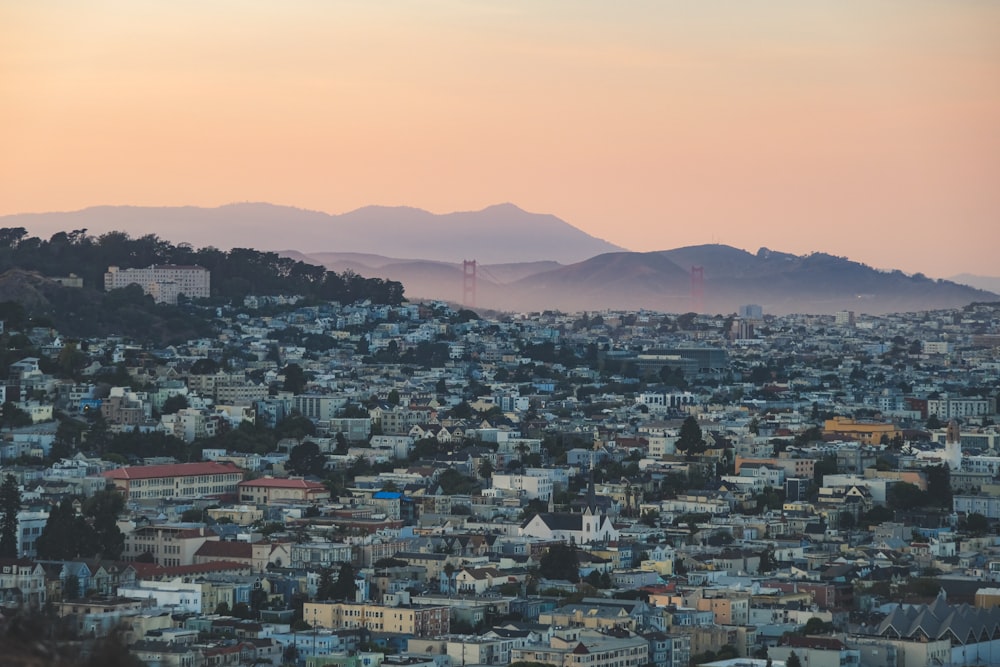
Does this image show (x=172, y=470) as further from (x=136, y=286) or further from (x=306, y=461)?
(x=136, y=286)

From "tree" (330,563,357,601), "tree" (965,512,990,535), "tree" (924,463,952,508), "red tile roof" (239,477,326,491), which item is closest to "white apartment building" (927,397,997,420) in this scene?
"tree" (924,463,952,508)

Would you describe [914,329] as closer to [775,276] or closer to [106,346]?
[106,346]

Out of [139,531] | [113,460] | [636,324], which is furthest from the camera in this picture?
[636,324]

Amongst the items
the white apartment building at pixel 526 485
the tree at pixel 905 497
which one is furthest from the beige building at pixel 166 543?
the tree at pixel 905 497

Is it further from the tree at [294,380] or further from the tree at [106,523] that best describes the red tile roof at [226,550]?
the tree at [294,380]

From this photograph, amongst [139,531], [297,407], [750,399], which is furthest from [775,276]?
[139,531]

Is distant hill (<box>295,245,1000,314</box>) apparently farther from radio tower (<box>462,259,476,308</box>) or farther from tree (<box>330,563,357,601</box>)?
tree (<box>330,563,357,601</box>)

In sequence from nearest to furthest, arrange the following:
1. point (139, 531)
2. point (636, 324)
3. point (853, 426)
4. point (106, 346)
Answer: point (139, 531), point (853, 426), point (106, 346), point (636, 324)
